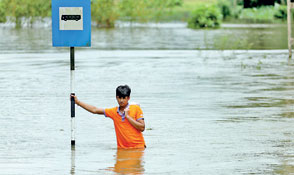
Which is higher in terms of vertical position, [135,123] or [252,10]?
[252,10]

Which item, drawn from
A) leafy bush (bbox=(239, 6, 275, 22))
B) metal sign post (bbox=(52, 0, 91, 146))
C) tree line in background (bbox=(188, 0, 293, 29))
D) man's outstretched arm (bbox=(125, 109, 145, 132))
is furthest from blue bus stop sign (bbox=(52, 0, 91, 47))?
leafy bush (bbox=(239, 6, 275, 22))

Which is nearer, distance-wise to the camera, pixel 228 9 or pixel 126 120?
pixel 126 120

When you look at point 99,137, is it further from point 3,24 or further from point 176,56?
point 3,24

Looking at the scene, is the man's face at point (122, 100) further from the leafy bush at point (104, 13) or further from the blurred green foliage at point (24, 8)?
the leafy bush at point (104, 13)

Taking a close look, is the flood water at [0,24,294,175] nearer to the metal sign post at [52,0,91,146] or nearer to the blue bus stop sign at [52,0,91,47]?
the metal sign post at [52,0,91,146]

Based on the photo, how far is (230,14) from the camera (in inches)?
3548

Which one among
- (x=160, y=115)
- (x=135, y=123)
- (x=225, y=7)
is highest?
(x=225, y=7)

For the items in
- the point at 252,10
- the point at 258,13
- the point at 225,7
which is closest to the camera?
the point at 225,7

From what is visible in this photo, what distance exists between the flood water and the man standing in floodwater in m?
0.19

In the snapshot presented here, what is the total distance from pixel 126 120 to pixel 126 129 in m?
0.14

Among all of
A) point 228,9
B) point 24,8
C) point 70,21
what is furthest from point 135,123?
point 228,9

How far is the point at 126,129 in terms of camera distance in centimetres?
1060

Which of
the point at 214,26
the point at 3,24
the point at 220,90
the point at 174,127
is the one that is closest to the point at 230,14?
the point at 214,26

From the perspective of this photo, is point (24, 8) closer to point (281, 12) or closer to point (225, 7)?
point (281, 12)
